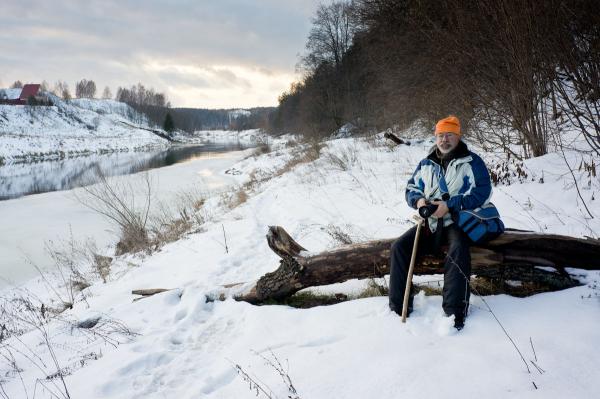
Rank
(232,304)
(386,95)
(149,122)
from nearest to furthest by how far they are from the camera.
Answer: (232,304), (386,95), (149,122)

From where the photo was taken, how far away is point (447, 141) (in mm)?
3277

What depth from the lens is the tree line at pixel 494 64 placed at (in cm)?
462

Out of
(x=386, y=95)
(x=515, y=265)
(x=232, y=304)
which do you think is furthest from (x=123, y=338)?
(x=386, y=95)

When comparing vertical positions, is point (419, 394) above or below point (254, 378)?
above

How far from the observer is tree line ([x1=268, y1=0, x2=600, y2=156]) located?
4621mm

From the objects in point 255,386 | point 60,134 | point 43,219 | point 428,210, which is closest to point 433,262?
point 428,210

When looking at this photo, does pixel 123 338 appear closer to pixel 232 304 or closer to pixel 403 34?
pixel 232 304

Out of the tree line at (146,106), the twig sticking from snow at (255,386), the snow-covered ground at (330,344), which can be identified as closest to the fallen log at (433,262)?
the snow-covered ground at (330,344)

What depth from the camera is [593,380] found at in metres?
2.00

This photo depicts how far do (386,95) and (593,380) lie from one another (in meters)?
15.7

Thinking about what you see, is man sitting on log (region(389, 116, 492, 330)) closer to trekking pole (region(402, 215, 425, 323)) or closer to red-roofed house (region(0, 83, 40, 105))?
trekking pole (region(402, 215, 425, 323))

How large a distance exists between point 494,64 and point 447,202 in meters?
4.82

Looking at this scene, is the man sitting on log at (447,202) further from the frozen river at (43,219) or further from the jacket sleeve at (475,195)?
the frozen river at (43,219)

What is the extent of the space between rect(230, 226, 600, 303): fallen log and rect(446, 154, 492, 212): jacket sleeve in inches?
13.8
